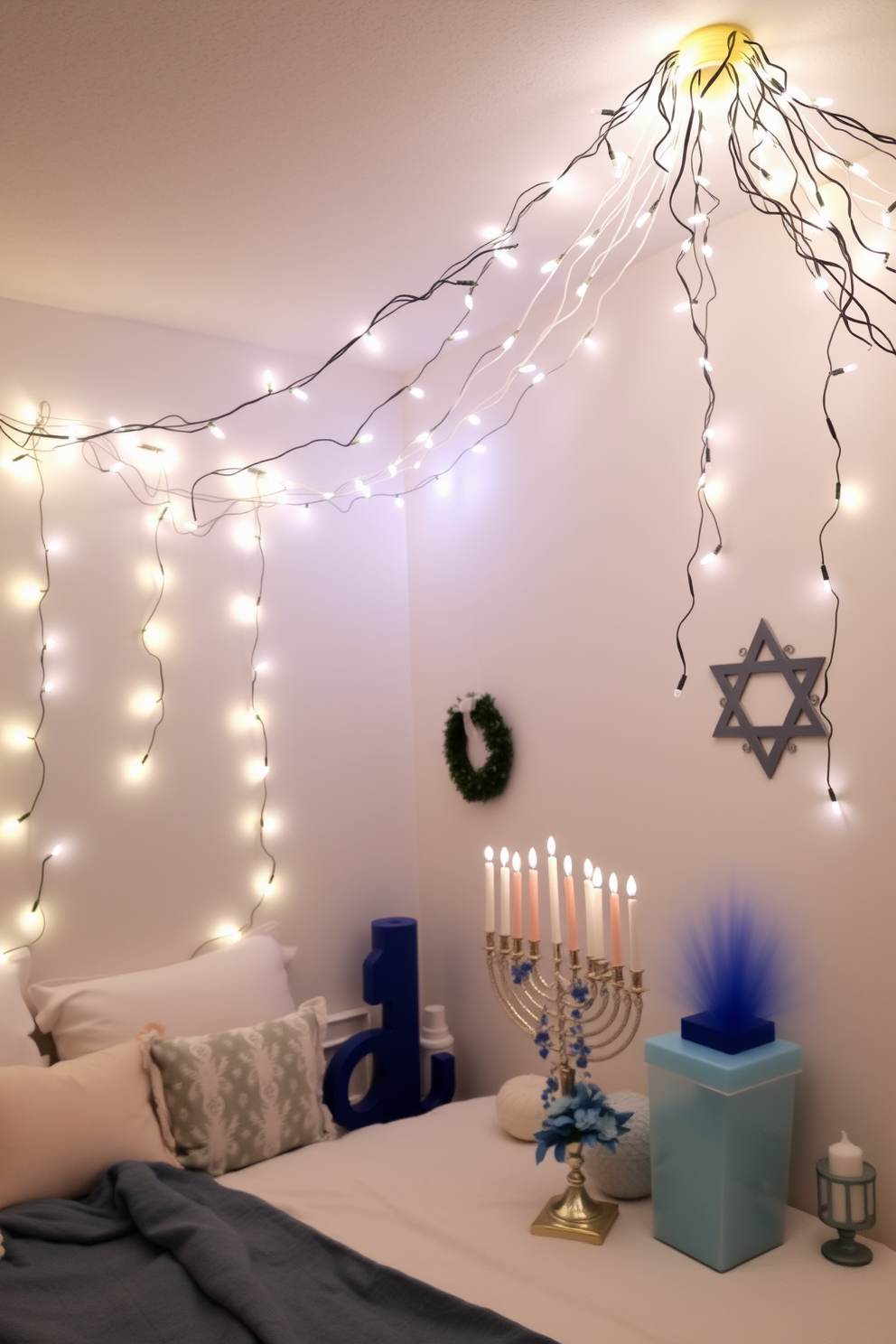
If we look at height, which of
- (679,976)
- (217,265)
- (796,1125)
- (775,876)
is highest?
(217,265)

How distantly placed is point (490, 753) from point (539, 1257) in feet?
4.67

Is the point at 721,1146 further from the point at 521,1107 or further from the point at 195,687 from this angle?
the point at 195,687

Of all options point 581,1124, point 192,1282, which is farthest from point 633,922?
point 192,1282

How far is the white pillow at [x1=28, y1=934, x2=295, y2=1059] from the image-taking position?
2561mm

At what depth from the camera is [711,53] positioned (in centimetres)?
184

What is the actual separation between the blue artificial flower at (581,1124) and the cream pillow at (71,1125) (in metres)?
0.90

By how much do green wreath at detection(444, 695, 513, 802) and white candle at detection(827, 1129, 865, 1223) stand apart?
53.5 inches

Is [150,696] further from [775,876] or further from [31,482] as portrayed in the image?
[775,876]

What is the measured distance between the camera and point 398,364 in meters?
3.45

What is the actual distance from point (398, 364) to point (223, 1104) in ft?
7.63

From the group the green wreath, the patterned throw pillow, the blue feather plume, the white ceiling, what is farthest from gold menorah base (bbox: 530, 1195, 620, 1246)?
the white ceiling

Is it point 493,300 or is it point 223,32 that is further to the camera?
point 493,300

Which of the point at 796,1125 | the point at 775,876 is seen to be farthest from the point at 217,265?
the point at 796,1125

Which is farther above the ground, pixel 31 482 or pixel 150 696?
pixel 31 482
